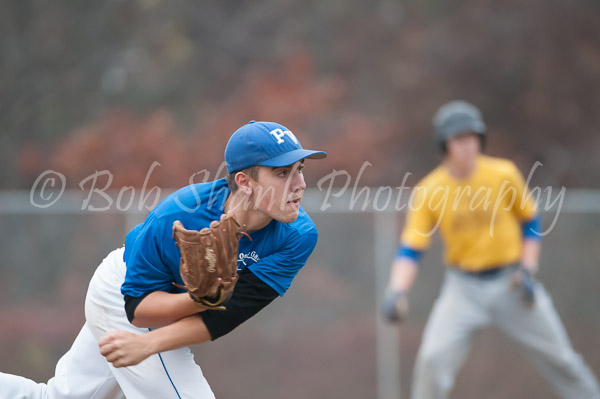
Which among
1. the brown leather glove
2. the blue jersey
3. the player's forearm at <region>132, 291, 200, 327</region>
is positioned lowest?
the player's forearm at <region>132, 291, 200, 327</region>

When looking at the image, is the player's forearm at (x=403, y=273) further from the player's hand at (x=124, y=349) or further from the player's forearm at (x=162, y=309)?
the player's hand at (x=124, y=349)

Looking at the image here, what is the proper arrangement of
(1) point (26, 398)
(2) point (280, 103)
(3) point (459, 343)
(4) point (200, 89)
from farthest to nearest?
1. (4) point (200, 89)
2. (2) point (280, 103)
3. (3) point (459, 343)
4. (1) point (26, 398)

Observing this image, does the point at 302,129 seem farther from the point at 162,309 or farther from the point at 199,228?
the point at 162,309

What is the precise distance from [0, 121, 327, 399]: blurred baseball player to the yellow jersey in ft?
9.27

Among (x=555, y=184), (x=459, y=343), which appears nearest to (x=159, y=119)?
(x=555, y=184)

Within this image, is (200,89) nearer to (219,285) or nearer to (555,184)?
(555,184)

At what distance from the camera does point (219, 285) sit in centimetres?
317

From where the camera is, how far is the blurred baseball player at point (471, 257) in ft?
20.1

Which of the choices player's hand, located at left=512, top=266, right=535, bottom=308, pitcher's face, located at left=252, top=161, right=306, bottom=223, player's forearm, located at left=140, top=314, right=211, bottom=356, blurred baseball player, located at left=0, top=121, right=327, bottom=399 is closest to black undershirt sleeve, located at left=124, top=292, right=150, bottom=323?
blurred baseball player, located at left=0, top=121, right=327, bottom=399

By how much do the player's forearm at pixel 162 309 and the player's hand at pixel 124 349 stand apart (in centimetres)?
12

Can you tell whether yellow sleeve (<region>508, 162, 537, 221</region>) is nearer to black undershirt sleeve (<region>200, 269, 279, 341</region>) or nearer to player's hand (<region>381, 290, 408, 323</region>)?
player's hand (<region>381, 290, 408, 323</region>)

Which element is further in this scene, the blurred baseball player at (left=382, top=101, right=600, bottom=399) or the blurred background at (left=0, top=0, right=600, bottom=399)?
the blurred background at (left=0, top=0, right=600, bottom=399)

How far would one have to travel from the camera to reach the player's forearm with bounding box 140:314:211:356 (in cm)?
335

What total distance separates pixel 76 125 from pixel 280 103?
329 cm
